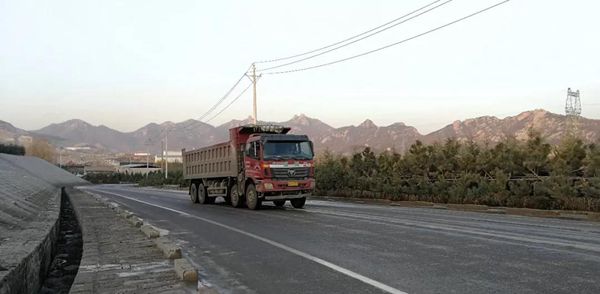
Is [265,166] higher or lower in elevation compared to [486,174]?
higher

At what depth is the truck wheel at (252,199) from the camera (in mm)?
21908

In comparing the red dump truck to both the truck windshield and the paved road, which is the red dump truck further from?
the paved road

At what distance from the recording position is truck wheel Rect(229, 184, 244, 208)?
78.4ft

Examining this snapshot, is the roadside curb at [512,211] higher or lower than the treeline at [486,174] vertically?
lower

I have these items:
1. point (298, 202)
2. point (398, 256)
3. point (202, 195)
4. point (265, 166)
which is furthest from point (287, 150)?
point (398, 256)

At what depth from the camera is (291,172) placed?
21.7 meters

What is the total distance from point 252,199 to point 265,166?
5.44ft

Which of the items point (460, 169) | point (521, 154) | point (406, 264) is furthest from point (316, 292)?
point (460, 169)

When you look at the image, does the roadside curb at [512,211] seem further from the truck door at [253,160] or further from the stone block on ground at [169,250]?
the stone block on ground at [169,250]

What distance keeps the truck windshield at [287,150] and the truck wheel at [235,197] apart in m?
3.12

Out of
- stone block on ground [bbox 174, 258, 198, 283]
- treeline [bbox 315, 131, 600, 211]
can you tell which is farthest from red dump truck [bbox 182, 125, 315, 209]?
stone block on ground [bbox 174, 258, 198, 283]

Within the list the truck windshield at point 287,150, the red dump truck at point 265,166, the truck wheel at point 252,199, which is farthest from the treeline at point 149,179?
the truck windshield at point 287,150

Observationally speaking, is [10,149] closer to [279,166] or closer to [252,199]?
[252,199]

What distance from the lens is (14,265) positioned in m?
7.74
